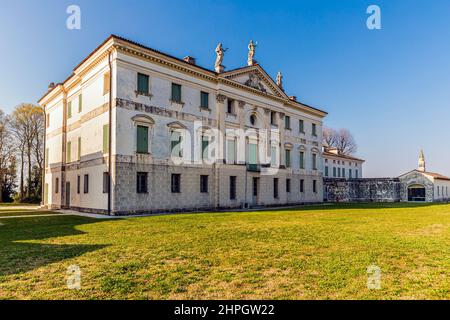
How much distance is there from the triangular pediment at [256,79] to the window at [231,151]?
5527 millimetres

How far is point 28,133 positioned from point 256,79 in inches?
1238

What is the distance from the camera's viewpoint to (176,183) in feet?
75.6

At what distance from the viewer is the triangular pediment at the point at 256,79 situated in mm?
27641

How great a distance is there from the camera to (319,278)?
5.68 metres

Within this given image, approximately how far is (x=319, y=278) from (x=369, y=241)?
4706mm

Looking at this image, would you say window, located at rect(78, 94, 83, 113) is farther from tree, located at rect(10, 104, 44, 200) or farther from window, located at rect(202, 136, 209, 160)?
tree, located at rect(10, 104, 44, 200)

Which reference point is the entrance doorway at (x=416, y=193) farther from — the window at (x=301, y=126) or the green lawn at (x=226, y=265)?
the green lawn at (x=226, y=265)


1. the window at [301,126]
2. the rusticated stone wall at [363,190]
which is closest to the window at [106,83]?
the window at [301,126]

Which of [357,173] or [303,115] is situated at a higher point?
[303,115]

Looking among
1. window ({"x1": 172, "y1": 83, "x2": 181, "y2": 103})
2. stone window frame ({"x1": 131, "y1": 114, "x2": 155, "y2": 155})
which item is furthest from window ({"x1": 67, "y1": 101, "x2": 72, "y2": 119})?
window ({"x1": 172, "y1": 83, "x2": 181, "y2": 103})

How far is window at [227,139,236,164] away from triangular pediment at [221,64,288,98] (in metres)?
5.53
